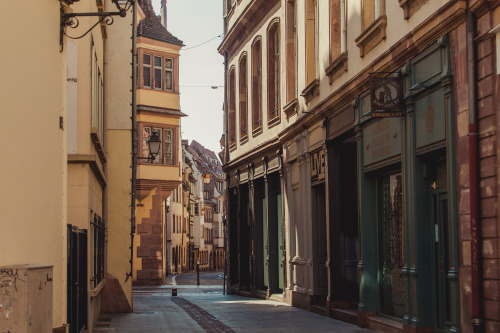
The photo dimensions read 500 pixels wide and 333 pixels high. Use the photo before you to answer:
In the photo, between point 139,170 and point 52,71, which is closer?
point 52,71

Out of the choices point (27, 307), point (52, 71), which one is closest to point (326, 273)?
point (52, 71)

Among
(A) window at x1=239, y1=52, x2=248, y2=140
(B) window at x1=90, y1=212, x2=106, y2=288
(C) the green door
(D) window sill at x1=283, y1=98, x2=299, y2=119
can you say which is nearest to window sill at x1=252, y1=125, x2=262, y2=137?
(A) window at x1=239, y1=52, x2=248, y2=140

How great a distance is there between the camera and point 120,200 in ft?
70.6

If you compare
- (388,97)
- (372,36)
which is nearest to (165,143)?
(372,36)

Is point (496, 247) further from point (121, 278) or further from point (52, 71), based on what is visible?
point (121, 278)

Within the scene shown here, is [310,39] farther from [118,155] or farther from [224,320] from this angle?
[224,320]

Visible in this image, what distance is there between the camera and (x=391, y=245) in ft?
49.6

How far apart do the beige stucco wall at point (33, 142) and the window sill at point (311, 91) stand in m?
9.65

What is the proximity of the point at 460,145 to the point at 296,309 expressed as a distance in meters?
10.5

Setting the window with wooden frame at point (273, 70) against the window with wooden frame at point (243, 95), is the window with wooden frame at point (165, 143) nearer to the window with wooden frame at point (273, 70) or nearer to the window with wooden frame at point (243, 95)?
the window with wooden frame at point (243, 95)

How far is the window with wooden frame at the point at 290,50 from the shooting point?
894 inches

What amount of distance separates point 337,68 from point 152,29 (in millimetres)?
28378

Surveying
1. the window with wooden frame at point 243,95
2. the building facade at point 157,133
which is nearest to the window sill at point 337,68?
the window with wooden frame at point 243,95

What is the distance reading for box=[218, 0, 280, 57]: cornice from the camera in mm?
25344
